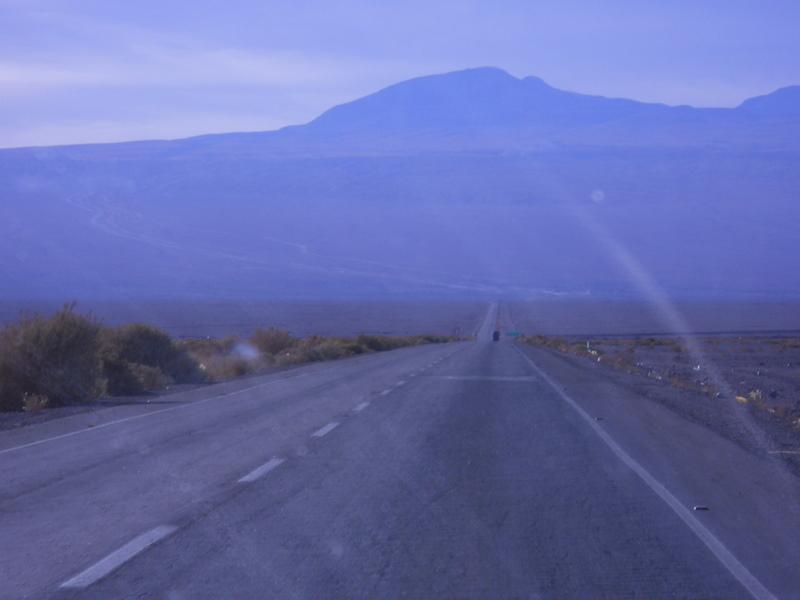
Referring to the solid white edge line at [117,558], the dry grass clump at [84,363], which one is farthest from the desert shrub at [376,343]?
the solid white edge line at [117,558]

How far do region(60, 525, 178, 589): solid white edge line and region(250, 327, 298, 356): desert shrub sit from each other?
3636 centimetres

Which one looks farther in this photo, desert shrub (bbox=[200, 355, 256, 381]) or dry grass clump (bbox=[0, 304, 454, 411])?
desert shrub (bbox=[200, 355, 256, 381])

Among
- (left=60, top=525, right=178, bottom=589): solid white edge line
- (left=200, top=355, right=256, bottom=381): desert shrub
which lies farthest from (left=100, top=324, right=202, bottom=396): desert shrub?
(left=60, top=525, right=178, bottom=589): solid white edge line

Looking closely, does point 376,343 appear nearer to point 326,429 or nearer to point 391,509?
point 326,429

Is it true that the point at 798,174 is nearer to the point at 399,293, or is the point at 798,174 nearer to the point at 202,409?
the point at 399,293

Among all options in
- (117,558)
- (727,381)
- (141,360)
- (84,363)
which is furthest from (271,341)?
(117,558)

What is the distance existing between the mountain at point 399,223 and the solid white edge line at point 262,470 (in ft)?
322

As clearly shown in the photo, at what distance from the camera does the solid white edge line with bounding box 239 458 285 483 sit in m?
10.9

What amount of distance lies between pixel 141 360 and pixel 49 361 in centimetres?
670

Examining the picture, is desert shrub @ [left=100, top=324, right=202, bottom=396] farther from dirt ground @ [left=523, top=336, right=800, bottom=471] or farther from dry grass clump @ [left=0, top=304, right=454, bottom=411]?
dirt ground @ [left=523, top=336, right=800, bottom=471]

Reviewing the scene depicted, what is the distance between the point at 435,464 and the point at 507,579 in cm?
461

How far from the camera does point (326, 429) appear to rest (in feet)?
49.3

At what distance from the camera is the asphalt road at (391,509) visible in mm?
7363

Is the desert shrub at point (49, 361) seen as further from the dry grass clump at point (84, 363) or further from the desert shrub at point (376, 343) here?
the desert shrub at point (376, 343)
